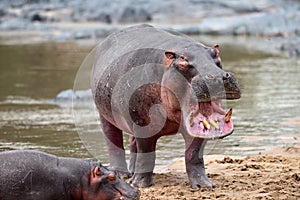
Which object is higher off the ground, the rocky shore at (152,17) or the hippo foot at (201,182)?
the hippo foot at (201,182)

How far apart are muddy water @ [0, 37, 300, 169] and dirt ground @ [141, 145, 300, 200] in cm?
39

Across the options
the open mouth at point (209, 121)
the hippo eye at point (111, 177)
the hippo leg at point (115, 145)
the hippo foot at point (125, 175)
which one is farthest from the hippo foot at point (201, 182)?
the hippo eye at point (111, 177)

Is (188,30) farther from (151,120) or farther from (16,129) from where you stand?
(151,120)

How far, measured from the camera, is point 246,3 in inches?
1128

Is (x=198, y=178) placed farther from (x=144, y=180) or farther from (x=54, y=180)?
(x=54, y=180)

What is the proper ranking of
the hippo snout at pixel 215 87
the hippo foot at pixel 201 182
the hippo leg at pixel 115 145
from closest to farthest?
the hippo snout at pixel 215 87
the hippo foot at pixel 201 182
the hippo leg at pixel 115 145

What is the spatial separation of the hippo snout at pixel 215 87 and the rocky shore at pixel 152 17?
1423cm

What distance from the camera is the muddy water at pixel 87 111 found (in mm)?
7691

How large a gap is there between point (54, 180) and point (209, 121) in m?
1.11

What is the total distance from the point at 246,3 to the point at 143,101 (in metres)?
23.4

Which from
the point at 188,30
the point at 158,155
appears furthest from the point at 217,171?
the point at 188,30

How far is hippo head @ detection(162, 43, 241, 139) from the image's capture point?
5.17 m

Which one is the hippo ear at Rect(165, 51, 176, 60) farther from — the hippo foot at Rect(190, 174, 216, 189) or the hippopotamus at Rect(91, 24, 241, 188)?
the hippo foot at Rect(190, 174, 216, 189)

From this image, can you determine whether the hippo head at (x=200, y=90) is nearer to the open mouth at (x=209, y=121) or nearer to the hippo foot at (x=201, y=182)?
the open mouth at (x=209, y=121)
